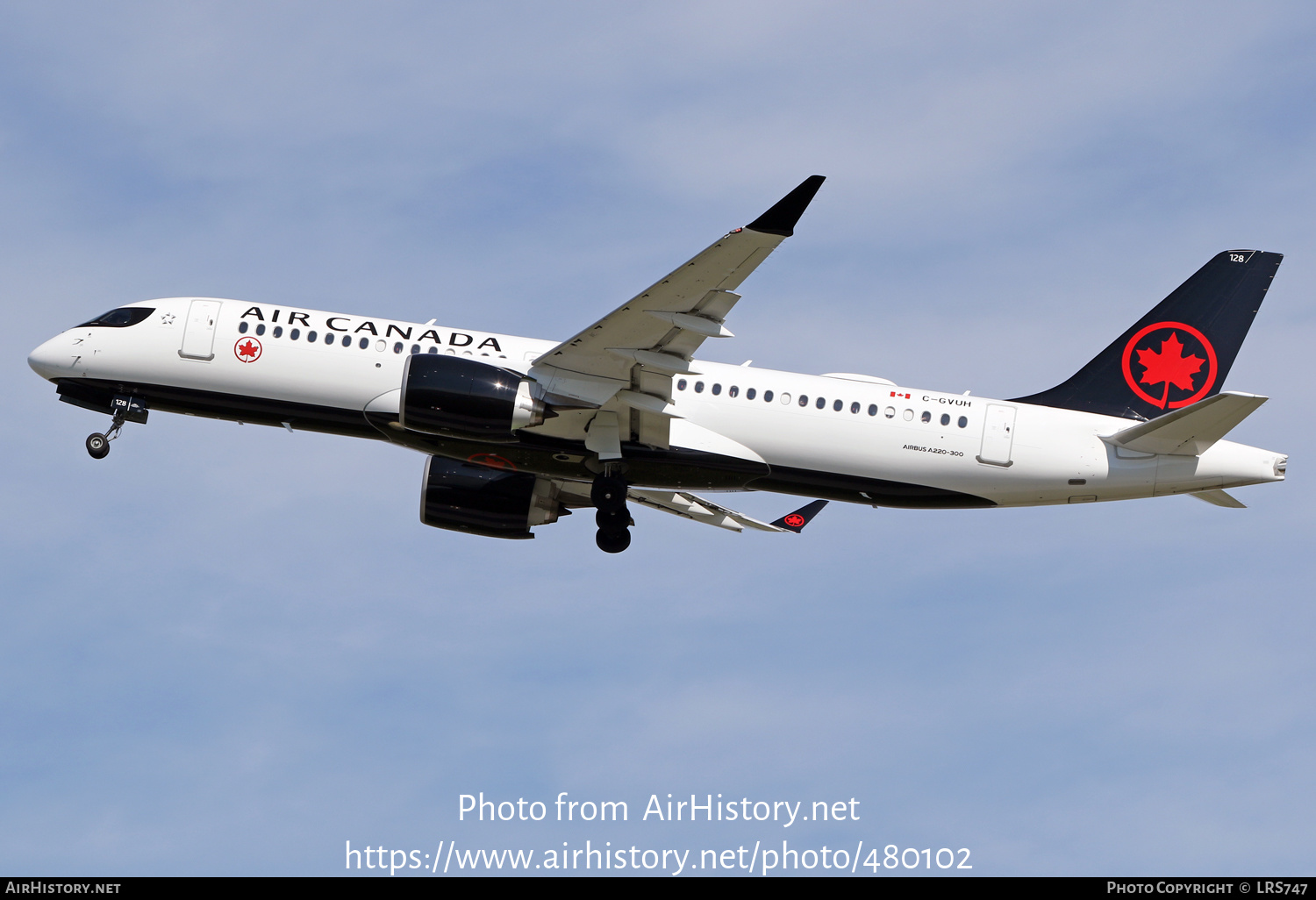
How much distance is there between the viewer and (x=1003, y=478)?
35.8 meters

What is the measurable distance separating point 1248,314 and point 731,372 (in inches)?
526

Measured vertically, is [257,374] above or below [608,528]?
above

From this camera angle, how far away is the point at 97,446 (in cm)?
3738

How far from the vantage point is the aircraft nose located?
3747 centimetres

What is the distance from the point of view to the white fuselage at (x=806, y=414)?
35.6 m

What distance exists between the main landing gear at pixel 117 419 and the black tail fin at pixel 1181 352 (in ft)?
72.5

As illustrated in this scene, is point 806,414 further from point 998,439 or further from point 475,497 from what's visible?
point 475,497

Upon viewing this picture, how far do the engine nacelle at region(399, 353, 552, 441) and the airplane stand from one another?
0.04 meters

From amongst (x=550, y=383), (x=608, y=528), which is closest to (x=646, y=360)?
(x=550, y=383)

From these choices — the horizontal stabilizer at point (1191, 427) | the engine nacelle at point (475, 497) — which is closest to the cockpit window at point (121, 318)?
the engine nacelle at point (475, 497)

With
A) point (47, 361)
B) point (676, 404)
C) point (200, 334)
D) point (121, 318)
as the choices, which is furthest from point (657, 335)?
point (47, 361)

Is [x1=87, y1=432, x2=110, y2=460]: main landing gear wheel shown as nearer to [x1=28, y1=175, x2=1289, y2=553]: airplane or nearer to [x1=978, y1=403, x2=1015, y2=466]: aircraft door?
[x1=28, y1=175, x2=1289, y2=553]: airplane

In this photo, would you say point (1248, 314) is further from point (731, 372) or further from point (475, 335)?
point (475, 335)

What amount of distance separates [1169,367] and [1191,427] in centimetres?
363
